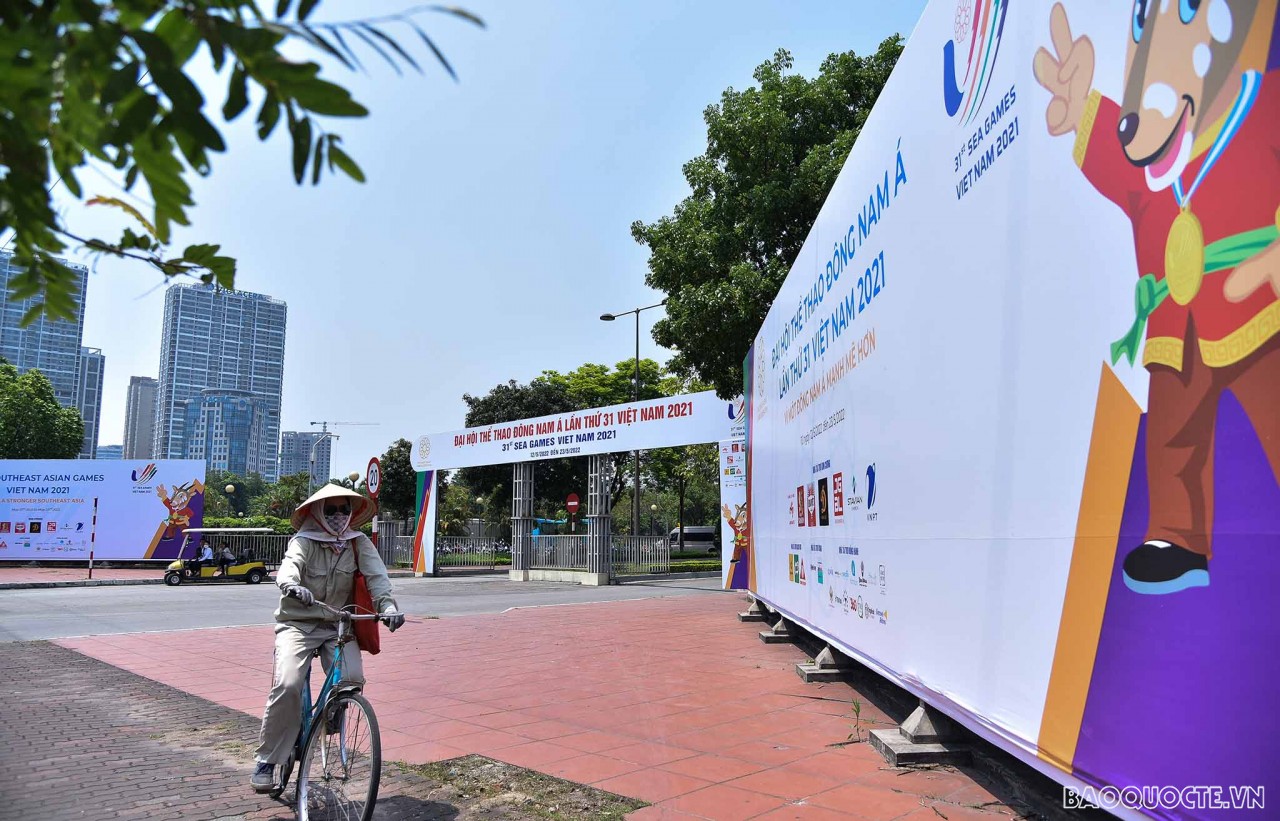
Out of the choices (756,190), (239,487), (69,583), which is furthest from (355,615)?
(239,487)

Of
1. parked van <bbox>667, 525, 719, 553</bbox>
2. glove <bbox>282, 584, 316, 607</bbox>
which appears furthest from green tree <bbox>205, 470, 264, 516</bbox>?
glove <bbox>282, 584, 316, 607</bbox>

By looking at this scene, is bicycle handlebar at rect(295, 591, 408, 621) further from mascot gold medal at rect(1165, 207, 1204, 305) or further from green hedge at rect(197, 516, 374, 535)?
green hedge at rect(197, 516, 374, 535)

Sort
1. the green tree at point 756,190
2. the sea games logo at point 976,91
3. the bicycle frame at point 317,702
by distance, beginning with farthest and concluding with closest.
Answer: the green tree at point 756,190 < the bicycle frame at point 317,702 < the sea games logo at point 976,91

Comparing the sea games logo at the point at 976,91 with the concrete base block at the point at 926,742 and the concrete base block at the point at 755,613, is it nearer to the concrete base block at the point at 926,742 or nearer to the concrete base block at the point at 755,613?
the concrete base block at the point at 926,742

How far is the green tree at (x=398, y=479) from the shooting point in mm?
41500

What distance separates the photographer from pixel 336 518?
175 inches

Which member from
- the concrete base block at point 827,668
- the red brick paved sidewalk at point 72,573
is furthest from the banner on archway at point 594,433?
the concrete base block at point 827,668

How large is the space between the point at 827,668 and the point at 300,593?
473 centimetres

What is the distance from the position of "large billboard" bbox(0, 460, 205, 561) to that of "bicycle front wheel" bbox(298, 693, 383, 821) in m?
28.3

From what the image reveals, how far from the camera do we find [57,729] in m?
5.85

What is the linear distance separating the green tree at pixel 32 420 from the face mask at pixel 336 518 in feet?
149

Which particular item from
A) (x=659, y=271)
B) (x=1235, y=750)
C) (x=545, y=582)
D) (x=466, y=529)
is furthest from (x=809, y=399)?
(x=466, y=529)

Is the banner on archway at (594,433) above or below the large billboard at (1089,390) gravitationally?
above

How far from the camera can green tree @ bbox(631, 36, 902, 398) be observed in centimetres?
1440
